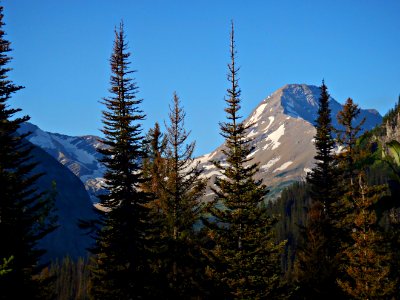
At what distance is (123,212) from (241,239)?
7.49 m

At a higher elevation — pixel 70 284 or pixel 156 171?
pixel 156 171

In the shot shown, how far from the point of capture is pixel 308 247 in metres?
36.1

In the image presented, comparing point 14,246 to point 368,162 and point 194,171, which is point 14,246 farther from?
point 368,162

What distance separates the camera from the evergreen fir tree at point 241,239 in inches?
1069

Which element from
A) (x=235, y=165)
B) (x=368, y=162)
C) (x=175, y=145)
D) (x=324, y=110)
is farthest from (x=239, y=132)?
(x=368, y=162)

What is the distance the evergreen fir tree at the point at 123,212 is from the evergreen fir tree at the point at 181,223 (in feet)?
5.51

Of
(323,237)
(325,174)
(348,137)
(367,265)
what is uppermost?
(348,137)

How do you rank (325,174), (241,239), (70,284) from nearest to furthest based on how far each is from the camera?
(241,239) < (325,174) < (70,284)

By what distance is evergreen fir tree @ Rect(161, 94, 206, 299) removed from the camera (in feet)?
92.2

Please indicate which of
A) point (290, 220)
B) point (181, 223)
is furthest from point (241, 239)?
point (290, 220)

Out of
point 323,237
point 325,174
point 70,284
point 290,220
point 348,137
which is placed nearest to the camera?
point 323,237

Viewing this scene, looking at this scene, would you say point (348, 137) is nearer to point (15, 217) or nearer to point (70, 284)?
point (15, 217)

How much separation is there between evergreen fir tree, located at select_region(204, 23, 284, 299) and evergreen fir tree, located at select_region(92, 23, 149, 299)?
434 cm

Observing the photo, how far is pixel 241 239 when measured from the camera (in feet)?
92.3
